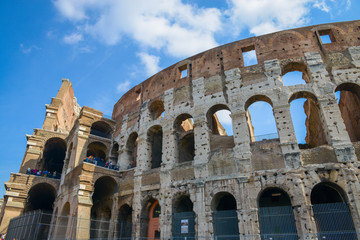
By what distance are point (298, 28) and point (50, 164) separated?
2324cm

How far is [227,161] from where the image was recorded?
40.1ft

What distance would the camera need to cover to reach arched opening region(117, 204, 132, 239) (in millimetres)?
14708

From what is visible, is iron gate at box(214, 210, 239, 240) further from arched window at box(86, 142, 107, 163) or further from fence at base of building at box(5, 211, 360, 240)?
arched window at box(86, 142, 107, 163)

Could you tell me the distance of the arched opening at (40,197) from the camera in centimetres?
1908

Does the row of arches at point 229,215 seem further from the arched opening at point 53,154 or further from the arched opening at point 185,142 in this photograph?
the arched opening at point 53,154

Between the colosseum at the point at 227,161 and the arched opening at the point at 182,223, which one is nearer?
the colosseum at the point at 227,161

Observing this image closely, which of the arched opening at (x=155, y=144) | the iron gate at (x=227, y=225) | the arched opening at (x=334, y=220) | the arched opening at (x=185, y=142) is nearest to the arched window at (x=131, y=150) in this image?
the arched opening at (x=155, y=144)

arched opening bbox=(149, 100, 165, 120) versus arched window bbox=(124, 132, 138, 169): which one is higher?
arched opening bbox=(149, 100, 165, 120)

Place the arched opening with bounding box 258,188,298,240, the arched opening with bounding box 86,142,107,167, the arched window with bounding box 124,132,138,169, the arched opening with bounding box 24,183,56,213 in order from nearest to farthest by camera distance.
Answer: the arched opening with bounding box 258,188,298,240 < the arched window with bounding box 124,132,138,169 < the arched opening with bounding box 86,142,107,167 < the arched opening with bounding box 24,183,56,213

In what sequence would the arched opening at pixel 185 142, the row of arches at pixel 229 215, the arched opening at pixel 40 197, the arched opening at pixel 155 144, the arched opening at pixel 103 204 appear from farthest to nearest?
1. the arched opening at pixel 40 197
2. the arched opening at pixel 155 144
3. the arched opening at pixel 103 204
4. the arched opening at pixel 185 142
5. the row of arches at pixel 229 215

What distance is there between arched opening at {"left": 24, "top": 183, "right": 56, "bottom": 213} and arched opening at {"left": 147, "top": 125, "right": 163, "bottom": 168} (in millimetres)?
8450

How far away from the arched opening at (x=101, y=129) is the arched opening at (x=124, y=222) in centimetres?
610

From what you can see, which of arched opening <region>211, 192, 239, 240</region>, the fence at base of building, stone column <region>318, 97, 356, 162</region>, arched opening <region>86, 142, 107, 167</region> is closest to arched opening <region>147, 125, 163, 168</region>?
the fence at base of building

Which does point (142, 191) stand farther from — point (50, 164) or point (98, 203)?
point (50, 164)
